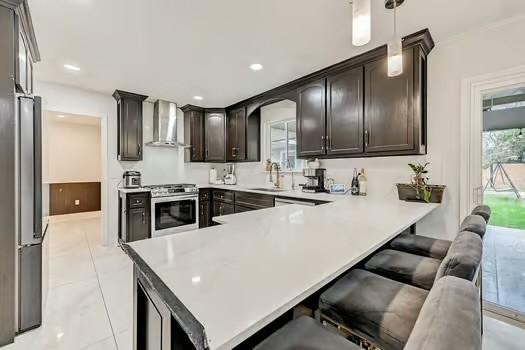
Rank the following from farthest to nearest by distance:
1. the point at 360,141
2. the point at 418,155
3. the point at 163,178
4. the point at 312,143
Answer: the point at 163,178 < the point at 312,143 < the point at 360,141 < the point at 418,155

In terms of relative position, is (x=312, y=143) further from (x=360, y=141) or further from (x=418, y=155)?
(x=418, y=155)

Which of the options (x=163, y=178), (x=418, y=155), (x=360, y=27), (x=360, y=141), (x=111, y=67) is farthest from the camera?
(x=163, y=178)

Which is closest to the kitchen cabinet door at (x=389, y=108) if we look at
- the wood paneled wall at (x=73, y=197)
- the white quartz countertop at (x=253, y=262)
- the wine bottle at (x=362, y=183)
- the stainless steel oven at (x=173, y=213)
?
the wine bottle at (x=362, y=183)

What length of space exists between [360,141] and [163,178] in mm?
3617

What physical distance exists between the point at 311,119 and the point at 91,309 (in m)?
3.09

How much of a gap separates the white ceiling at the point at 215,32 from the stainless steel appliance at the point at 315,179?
1.30 metres

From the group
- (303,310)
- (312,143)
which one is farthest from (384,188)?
(303,310)

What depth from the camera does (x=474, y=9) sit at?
1.88 meters

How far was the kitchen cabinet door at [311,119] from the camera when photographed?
9.95 feet

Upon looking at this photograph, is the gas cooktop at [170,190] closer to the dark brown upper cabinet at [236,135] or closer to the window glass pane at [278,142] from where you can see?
the dark brown upper cabinet at [236,135]

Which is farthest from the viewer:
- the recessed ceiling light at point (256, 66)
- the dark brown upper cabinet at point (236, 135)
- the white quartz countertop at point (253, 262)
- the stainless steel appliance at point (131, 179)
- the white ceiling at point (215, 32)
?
the dark brown upper cabinet at point (236, 135)

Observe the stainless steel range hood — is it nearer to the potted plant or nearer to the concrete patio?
the potted plant

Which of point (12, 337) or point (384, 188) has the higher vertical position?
point (384, 188)

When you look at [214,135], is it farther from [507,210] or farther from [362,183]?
[507,210]
